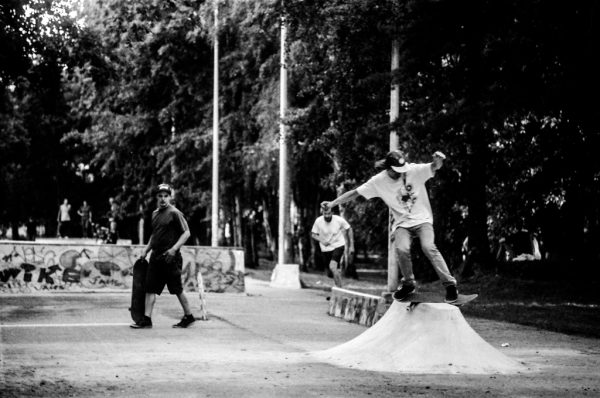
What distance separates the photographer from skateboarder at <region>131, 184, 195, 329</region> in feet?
48.3

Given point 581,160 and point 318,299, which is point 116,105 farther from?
point 581,160

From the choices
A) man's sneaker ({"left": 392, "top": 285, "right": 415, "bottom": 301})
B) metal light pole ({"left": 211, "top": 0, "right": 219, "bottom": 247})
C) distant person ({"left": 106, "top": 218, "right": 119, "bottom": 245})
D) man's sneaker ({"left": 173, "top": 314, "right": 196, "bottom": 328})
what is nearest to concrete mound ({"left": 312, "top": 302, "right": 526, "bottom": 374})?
man's sneaker ({"left": 392, "top": 285, "right": 415, "bottom": 301})

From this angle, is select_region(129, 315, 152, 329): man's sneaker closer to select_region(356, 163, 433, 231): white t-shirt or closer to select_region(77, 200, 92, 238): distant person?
select_region(356, 163, 433, 231): white t-shirt

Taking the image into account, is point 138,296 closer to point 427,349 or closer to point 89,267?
point 427,349

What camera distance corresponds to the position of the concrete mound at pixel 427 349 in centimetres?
1039

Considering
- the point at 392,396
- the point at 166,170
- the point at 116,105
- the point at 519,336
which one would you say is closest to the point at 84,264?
the point at 519,336

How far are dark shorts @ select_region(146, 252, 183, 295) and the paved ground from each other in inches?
23.1

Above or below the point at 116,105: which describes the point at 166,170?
below

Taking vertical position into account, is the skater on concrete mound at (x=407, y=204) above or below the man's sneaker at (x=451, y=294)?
above

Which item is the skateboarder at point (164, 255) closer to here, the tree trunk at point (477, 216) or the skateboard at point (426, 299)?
the skateboard at point (426, 299)

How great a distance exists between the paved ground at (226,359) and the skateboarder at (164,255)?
0.44 m

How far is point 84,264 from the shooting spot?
22797 millimetres

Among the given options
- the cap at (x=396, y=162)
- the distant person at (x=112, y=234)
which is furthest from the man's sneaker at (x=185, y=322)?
the distant person at (x=112, y=234)

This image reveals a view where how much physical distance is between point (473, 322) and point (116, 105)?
1247 inches
